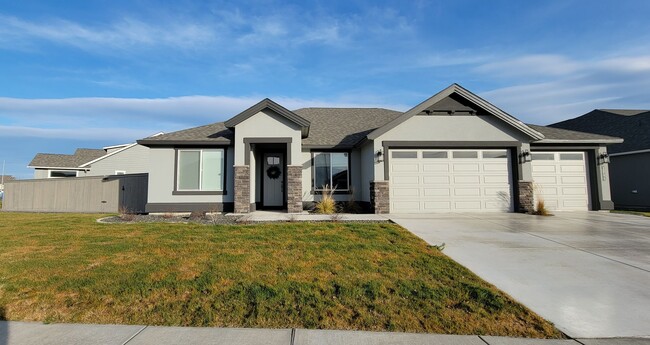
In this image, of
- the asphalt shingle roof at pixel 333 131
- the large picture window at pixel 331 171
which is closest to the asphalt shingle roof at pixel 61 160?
the asphalt shingle roof at pixel 333 131

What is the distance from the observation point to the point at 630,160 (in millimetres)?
16812

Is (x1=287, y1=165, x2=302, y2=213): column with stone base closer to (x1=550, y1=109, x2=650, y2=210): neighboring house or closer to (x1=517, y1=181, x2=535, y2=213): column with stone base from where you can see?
(x1=517, y1=181, x2=535, y2=213): column with stone base

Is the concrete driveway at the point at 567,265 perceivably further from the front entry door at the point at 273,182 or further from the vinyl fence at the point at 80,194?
the vinyl fence at the point at 80,194

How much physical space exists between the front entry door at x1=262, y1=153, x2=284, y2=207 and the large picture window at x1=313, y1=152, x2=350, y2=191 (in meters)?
1.83

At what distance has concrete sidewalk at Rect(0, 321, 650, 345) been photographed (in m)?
3.01

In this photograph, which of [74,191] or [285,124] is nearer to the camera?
[285,124]

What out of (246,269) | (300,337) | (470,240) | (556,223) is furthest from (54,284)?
(556,223)

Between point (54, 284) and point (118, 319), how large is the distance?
71.0 inches

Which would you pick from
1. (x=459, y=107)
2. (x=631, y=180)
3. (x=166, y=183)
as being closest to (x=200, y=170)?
(x=166, y=183)

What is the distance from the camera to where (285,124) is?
12703 millimetres

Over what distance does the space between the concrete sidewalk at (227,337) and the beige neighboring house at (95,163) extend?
25554 mm

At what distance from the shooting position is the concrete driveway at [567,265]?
3535 millimetres

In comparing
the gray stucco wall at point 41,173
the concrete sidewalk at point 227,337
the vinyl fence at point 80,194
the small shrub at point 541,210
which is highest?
the gray stucco wall at point 41,173

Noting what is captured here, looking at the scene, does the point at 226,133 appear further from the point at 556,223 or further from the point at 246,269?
the point at 556,223
